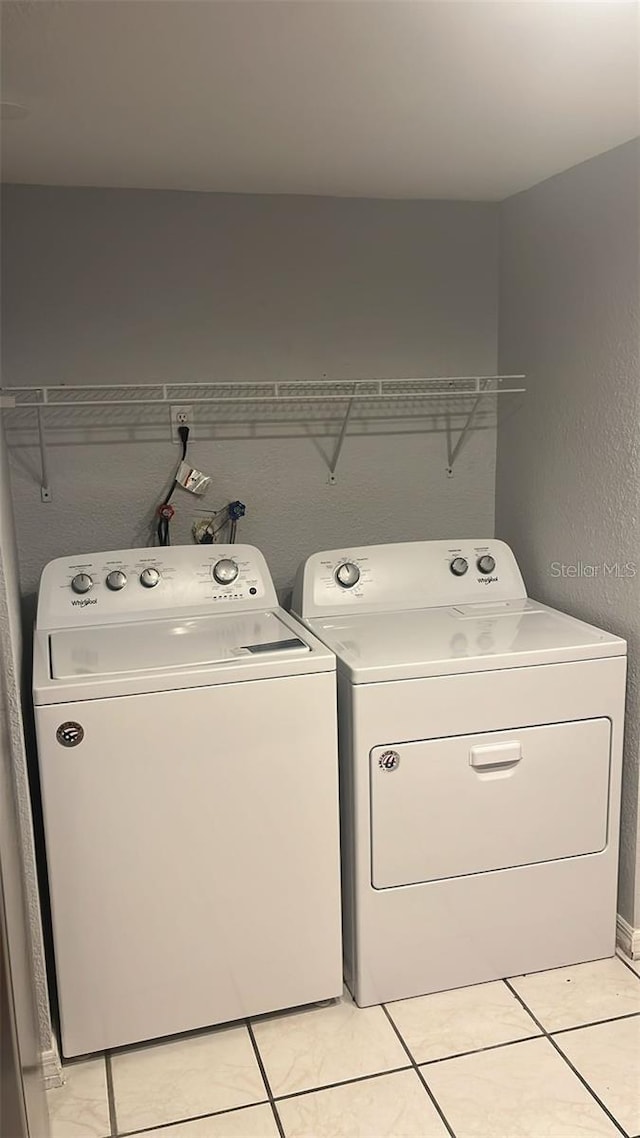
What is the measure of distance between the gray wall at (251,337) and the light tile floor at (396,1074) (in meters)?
1.27

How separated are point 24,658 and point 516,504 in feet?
4.97

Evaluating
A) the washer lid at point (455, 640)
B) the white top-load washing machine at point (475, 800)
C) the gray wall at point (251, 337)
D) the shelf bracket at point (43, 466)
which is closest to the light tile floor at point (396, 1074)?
the white top-load washing machine at point (475, 800)

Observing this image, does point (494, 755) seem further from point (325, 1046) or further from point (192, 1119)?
point (192, 1119)

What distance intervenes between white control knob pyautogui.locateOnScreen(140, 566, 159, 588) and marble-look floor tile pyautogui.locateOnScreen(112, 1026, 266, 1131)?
3.59 feet

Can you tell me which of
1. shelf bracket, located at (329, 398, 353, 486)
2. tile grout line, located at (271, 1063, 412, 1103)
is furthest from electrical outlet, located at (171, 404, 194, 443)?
tile grout line, located at (271, 1063, 412, 1103)

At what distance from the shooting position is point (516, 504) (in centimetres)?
283

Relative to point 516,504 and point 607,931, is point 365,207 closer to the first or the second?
point 516,504

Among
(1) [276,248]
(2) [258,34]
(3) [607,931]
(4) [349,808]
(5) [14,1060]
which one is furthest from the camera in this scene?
(1) [276,248]

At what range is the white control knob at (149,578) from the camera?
2.43m

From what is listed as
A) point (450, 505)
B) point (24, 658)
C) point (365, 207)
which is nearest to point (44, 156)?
point (365, 207)

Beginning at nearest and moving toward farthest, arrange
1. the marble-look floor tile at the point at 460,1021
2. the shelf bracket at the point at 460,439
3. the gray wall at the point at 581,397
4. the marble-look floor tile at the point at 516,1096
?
the marble-look floor tile at the point at 516,1096 < the marble-look floor tile at the point at 460,1021 < the gray wall at the point at 581,397 < the shelf bracket at the point at 460,439

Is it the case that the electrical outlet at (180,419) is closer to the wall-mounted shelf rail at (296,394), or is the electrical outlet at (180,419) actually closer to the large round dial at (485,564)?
the wall-mounted shelf rail at (296,394)

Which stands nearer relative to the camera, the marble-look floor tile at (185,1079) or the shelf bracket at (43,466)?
the marble-look floor tile at (185,1079)

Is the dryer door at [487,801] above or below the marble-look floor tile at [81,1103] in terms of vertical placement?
above
